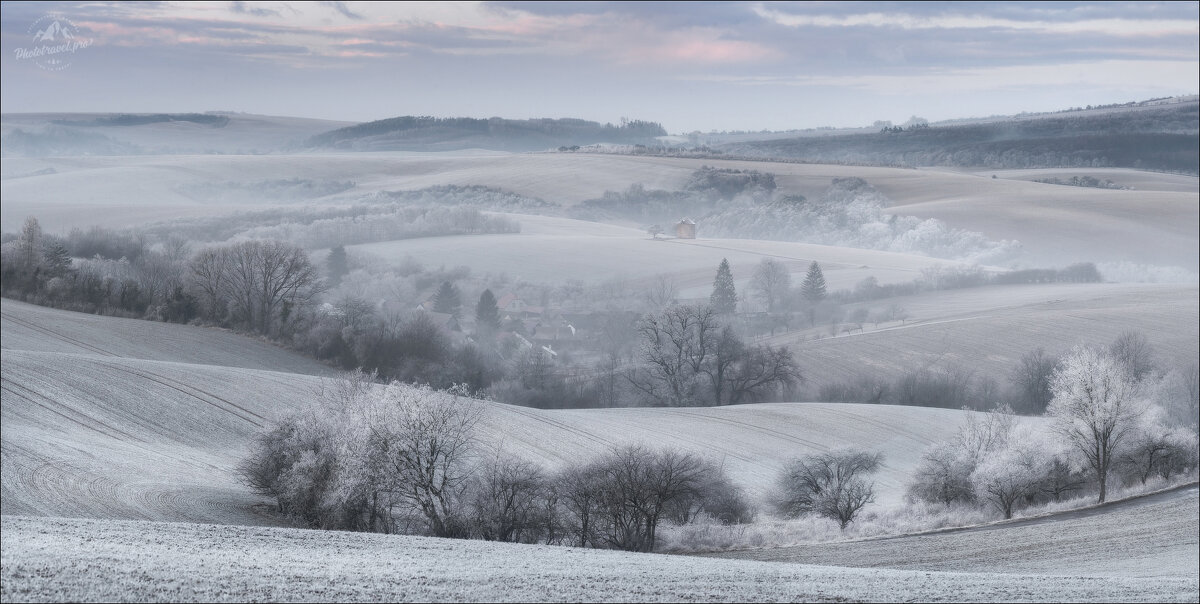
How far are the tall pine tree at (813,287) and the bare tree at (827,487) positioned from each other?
12.0m

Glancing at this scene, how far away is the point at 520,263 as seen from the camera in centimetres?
4516

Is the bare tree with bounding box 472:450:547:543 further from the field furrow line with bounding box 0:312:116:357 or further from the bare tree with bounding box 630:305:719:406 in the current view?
the field furrow line with bounding box 0:312:116:357

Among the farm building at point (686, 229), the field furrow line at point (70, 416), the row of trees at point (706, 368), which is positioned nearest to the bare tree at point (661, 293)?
the row of trees at point (706, 368)

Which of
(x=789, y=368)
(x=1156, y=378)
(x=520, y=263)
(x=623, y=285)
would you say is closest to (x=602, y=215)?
(x=520, y=263)

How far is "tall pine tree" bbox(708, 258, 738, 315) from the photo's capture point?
3647cm

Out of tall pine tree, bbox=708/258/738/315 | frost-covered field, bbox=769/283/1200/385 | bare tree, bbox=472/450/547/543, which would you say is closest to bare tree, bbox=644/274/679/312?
tall pine tree, bbox=708/258/738/315

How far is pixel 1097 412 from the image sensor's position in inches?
1107

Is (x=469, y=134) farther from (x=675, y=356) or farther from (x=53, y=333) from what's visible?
(x=675, y=356)

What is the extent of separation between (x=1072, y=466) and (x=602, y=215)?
35.8 metres

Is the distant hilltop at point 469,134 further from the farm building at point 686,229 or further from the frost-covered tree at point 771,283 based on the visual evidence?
the frost-covered tree at point 771,283

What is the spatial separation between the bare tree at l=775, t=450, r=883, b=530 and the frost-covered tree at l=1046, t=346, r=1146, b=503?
20.7ft

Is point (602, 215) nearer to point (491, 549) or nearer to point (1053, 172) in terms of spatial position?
point (1053, 172)

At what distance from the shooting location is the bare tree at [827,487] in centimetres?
2478

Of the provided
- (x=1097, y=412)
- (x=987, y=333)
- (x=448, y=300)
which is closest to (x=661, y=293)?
(x=448, y=300)
